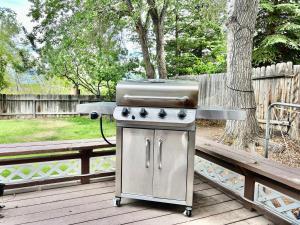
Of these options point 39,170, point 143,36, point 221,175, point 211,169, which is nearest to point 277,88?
point 211,169

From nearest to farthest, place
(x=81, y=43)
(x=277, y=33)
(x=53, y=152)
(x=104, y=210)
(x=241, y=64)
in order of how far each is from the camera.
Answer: (x=104, y=210) → (x=53, y=152) → (x=241, y=64) → (x=277, y=33) → (x=81, y=43)

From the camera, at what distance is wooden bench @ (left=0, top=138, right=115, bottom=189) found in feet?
8.06

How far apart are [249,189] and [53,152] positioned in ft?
5.83

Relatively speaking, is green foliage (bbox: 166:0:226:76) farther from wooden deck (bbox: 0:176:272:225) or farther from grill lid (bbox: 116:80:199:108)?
grill lid (bbox: 116:80:199:108)

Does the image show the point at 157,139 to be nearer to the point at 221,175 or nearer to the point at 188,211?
the point at 188,211

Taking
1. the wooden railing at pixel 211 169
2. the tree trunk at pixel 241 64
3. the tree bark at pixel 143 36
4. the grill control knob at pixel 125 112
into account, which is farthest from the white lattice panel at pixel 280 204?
the tree bark at pixel 143 36

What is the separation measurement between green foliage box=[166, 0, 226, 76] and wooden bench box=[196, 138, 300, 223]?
6886 millimetres

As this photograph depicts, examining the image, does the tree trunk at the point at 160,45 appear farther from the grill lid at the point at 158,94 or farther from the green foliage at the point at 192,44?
the grill lid at the point at 158,94

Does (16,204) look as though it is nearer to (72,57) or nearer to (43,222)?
(43,222)

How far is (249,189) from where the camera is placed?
2.32m

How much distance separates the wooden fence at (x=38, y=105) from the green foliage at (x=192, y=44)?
3388mm

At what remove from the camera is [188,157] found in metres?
2.11

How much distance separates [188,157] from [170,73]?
26.6 feet

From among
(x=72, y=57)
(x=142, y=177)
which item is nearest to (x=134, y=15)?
(x=72, y=57)
